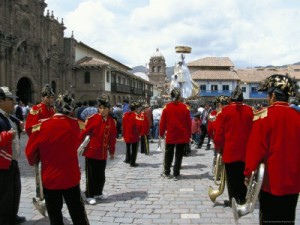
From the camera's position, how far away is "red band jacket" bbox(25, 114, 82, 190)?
416 centimetres

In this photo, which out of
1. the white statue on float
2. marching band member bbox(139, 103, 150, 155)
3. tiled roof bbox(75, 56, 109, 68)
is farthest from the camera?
tiled roof bbox(75, 56, 109, 68)

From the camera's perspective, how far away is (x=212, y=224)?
197 inches

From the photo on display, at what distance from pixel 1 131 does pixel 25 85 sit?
90.2 feet

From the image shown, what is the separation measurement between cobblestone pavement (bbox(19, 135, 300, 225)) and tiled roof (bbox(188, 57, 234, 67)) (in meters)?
52.9

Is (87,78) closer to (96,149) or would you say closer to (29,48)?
(29,48)

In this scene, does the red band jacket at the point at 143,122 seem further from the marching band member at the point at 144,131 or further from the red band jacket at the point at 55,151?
the red band jacket at the point at 55,151

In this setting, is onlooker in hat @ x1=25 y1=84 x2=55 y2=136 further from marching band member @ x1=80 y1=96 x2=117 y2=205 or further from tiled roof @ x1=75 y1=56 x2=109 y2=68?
tiled roof @ x1=75 y1=56 x2=109 y2=68

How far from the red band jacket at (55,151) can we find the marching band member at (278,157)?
2.10 meters

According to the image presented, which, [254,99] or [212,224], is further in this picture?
[254,99]

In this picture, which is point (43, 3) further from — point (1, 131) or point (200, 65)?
point (200, 65)

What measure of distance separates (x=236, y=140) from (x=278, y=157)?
1.87m

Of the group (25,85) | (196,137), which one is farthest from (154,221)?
(25,85)

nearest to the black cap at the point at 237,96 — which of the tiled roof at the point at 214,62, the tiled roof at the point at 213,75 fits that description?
the tiled roof at the point at 213,75

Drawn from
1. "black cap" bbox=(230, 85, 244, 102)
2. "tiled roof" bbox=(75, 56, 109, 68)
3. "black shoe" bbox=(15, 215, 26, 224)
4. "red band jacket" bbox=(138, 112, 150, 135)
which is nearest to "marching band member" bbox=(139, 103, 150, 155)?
"red band jacket" bbox=(138, 112, 150, 135)
